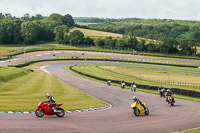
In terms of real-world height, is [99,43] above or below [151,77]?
above

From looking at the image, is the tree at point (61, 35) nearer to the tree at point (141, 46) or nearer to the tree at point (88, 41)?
the tree at point (88, 41)

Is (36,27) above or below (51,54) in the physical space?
above

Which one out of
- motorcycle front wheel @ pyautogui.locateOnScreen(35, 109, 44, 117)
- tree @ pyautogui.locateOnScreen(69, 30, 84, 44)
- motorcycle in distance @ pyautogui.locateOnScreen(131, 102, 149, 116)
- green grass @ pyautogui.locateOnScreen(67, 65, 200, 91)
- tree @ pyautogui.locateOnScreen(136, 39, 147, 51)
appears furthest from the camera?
tree @ pyautogui.locateOnScreen(69, 30, 84, 44)

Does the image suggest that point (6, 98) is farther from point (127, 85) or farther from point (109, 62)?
point (109, 62)

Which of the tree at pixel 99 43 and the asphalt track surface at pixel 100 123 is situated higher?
the tree at pixel 99 43

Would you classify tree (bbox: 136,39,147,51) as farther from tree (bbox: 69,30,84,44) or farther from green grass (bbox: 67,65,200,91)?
green grass (bbox: 67,65,200,91)

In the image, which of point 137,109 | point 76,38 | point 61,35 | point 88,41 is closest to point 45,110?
point 137,109

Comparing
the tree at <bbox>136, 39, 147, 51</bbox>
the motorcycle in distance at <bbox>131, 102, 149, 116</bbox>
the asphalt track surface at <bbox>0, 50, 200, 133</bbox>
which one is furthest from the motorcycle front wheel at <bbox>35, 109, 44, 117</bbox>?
the tree at <bbox>136, 39, 147, 51</bbox>

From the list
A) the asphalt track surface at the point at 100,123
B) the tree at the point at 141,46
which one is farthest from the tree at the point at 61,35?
the asphalt track surface at the point at 100,123

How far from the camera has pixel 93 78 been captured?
2665 inches

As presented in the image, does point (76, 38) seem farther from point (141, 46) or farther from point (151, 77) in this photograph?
point (151, 77)

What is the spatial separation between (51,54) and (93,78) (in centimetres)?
6320

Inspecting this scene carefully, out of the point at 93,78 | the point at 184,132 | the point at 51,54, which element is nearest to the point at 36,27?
the point at 51,54

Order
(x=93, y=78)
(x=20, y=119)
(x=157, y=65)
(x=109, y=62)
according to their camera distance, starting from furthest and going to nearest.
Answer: (x=109, y=62) < (x=157, y=65) < (x=93, y=78) < (x=20, y=119)
